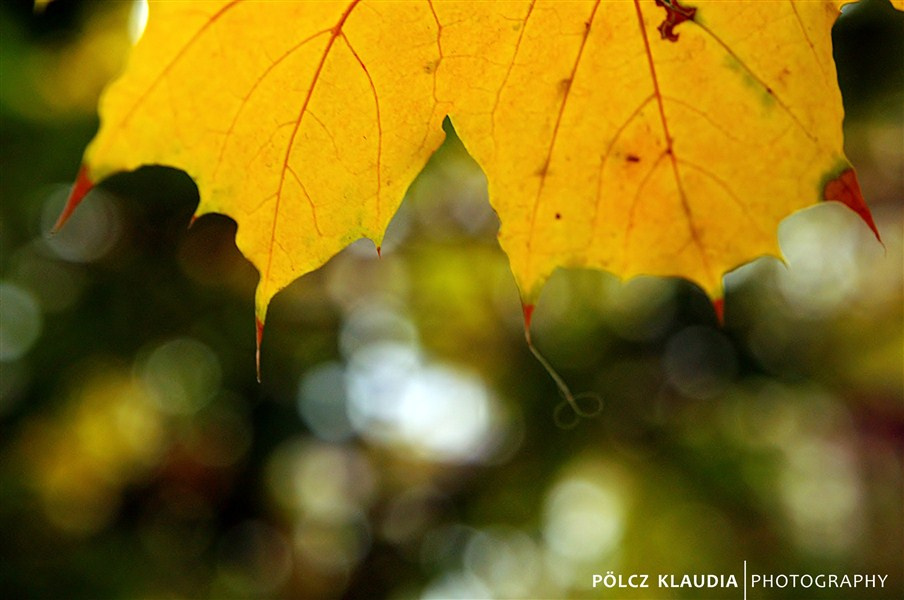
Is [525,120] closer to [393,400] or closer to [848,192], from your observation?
[848,192]

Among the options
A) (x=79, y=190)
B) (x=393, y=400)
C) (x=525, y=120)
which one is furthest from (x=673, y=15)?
(x=393, y=400)

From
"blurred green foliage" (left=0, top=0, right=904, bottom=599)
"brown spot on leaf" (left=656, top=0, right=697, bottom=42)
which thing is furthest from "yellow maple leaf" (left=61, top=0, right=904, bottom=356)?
"blurred green foliage" (left=0, top=0, right=904, bottom=599)

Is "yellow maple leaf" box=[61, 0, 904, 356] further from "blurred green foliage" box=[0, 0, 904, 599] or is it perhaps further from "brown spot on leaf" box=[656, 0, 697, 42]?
"blurred green foliage" box=[0, 0, 904, 599]

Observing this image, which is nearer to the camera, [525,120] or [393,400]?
[525,120]

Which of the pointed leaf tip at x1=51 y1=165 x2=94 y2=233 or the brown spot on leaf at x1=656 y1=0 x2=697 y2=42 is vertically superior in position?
the brown spot on leaf at x1=656 y1=0 x2=697 y2=42

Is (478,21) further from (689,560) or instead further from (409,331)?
(409,331)

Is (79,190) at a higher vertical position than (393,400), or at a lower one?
lower

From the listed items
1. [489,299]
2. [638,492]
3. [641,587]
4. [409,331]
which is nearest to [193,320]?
[409,331]
